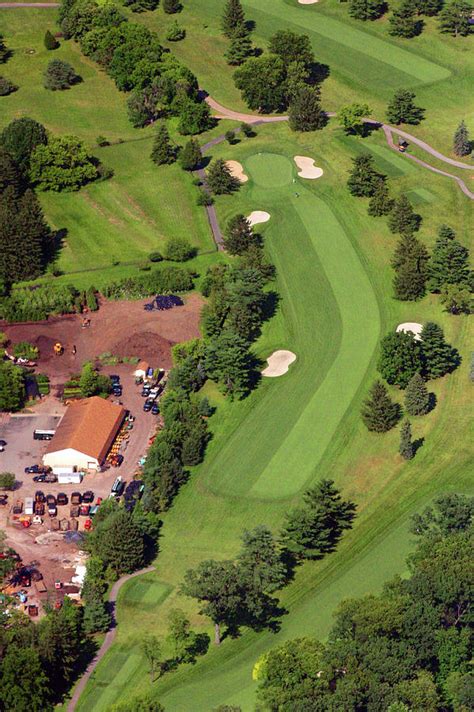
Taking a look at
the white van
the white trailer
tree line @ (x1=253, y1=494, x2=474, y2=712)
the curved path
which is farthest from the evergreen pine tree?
the white van

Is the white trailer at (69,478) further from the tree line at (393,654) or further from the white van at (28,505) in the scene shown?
the tree line at (393,654)

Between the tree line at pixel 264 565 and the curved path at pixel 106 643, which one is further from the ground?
the tree line at pixel 264 565

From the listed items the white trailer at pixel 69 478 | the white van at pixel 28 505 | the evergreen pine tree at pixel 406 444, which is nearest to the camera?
the white van at pixel 28 505

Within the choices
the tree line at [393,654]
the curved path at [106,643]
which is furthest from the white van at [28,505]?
the tree line at [393,654]

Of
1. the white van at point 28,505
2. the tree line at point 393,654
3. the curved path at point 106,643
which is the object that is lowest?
the white van at point 28,505

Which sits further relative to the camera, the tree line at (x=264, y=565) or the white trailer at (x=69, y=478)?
the white trailer at (x=69, y=478)

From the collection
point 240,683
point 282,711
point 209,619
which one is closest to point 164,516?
point 209,619

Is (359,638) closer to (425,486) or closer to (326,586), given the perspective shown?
(326,586)
